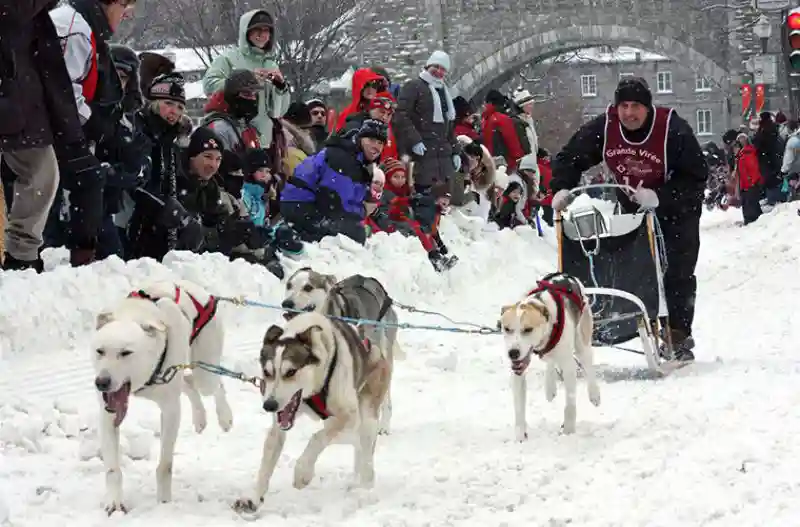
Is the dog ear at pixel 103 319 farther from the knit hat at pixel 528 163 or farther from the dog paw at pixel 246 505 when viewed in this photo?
the knit hat at pixel 528 163

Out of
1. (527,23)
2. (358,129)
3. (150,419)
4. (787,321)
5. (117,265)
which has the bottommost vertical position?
(787,321)

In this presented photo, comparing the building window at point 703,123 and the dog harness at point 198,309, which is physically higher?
the dog harness at point 198,309

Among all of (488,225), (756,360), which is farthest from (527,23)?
(756,360)

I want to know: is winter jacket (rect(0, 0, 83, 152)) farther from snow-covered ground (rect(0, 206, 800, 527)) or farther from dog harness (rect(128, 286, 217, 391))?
dog harness (rect(128, 286, 217, 391))

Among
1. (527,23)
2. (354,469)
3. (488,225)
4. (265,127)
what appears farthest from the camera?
(527,23)

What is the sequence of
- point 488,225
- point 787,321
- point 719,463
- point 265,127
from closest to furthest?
point 719,463, point 787,321, point 265,127, point 488,225

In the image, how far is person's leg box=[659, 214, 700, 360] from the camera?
7438 mm

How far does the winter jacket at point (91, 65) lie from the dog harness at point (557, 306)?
270cm

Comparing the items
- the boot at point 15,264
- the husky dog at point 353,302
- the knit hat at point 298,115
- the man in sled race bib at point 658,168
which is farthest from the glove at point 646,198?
the knit hat at point 298,115

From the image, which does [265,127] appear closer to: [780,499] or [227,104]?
[227,104]

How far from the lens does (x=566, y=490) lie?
4.53m

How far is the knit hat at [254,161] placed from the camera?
9.30 m

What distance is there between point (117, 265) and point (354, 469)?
2.62m

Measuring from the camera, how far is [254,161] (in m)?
9.34
